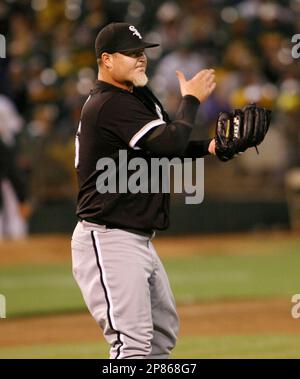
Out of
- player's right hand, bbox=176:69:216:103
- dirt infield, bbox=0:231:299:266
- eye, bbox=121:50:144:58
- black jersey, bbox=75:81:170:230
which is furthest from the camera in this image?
dirt infield, bbox=0:231:299:266

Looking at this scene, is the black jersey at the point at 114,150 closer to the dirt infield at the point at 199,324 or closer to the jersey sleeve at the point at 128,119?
the jersey sleeve at the point at 128,119

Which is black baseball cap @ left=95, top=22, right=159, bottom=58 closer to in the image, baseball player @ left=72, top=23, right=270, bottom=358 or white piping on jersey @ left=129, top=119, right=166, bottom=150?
baseball player @ left=72, top=23, right=270, bottom=358

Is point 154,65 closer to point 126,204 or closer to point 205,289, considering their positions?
point 205,289

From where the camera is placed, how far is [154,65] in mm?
17078

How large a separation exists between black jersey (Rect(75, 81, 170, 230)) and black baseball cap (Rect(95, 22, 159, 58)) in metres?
0.21

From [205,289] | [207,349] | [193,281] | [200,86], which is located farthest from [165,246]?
[200,86]

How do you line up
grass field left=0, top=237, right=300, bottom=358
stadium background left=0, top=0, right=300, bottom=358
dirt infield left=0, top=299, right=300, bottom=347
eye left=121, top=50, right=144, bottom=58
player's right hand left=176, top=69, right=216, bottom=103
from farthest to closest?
stadium background left=0, top=0, right=300, bottom=358 < dirt infield left=0, top=299, right=300, bottom=347 < grass field left=0, top=237, right=300, bottom=358 < player's right hand left=176, top=69, right=216, bottom=103 < eye left=121, top=50, right=144, bottom=58

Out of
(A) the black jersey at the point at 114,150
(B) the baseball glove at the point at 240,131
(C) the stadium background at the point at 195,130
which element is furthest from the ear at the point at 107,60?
(C) the stadium background at the point at 195,130

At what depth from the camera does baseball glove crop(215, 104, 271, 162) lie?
555 cm

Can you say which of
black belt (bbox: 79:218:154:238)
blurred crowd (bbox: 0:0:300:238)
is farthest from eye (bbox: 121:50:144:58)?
blurred crowd (bbox: 0:0:300:238)

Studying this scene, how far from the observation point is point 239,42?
57.8 feet

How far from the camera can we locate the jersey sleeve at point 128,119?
535cm

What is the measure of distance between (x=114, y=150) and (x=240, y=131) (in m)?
0.71
